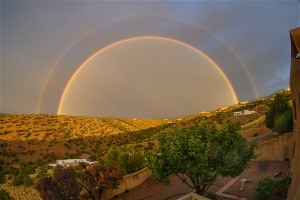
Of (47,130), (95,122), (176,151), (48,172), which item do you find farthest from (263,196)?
(95,122)

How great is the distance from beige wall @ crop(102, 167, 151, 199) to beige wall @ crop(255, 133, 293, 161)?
10793 millimetres

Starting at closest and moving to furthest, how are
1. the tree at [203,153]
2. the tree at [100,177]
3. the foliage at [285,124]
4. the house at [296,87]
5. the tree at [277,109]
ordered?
the house at [296,87]
the tree at [203,153]
the tree at [100,177]
the foliage at [285,124]
the tree at [277,109]

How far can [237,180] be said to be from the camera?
23125mm

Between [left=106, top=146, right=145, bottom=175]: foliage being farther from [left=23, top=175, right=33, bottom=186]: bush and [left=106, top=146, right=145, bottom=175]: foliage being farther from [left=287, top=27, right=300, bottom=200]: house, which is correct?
[left=287, top=27, right=300, bottom=200]: house

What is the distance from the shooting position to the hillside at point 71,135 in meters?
49.9

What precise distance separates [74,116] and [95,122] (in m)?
12.3

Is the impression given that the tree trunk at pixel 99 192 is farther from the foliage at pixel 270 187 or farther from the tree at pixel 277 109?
the tree at pixel 277 109

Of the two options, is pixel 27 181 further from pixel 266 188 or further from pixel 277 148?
pixel 277 148

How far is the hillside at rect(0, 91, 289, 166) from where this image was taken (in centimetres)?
4994

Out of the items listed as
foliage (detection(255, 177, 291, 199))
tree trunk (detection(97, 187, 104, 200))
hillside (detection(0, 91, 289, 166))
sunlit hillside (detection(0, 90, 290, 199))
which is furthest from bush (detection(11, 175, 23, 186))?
foliage (detection(255, 177, 291, 199))

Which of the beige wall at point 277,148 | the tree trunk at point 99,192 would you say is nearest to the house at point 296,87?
the beige wall at point 277,148

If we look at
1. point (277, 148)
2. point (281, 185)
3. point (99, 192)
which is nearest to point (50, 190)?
point (99, 192)

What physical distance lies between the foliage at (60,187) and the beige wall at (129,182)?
13.3ft

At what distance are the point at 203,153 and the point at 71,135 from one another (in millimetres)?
68600
